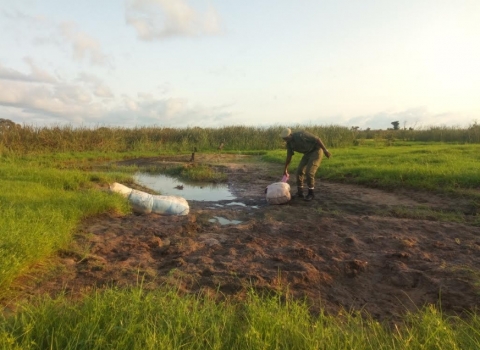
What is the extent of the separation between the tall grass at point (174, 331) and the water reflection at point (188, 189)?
6765 mm

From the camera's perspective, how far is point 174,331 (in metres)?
2.35

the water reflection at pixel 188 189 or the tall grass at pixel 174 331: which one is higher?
the tall grass at pixel 174 331

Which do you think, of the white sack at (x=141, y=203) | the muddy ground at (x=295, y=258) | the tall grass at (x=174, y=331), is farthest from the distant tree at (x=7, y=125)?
the tall grass at (x=174, y=331)

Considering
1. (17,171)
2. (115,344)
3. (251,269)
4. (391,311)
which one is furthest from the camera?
(17,171)

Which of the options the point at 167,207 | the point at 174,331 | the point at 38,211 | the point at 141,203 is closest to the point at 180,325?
the point at 174,331

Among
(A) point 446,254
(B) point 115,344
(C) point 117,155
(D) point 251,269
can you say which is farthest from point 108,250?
(C) point 117,155

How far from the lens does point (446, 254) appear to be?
456cm

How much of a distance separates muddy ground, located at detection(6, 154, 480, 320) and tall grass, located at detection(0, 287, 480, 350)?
0.57m

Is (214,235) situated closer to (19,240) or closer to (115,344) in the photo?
(19,240)

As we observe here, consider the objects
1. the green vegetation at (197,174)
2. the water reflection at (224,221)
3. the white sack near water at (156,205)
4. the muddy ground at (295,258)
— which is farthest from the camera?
the green vegetation at (197,174)

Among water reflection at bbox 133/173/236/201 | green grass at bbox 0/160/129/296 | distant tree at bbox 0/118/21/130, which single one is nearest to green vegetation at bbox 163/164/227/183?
water reflection at bbox 133/173/236/201

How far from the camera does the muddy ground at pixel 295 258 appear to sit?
3561mm

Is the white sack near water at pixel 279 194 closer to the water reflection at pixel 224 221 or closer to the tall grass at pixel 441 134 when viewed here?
the water reflection at pixel 224 221

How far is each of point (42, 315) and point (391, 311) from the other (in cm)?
273
